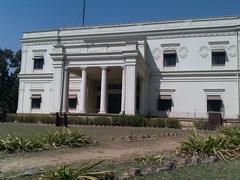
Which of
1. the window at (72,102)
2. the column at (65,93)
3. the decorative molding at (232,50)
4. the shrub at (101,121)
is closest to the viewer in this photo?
the shrub at (101,121)

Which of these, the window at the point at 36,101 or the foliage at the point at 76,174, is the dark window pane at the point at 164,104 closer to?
the window at the point at 36,101

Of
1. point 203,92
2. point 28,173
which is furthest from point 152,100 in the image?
point 28,173

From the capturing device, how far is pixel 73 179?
6.10 metres

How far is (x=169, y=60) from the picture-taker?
35750mm

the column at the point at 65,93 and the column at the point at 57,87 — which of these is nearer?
the column at the point at 65,93

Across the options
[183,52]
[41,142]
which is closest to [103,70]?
[183,52]

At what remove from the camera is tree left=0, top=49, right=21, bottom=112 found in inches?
1993

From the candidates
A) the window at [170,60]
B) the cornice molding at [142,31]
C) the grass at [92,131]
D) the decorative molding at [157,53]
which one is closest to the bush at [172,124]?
the grass at [92,131]

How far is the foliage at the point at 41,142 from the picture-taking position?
34.7 feet

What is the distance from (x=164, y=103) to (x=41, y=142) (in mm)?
25164

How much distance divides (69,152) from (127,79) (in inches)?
783

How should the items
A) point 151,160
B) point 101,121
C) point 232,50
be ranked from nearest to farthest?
point 151,160
point 101,121
point 232,50

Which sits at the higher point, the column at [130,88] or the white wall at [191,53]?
the white wall at [191,53]

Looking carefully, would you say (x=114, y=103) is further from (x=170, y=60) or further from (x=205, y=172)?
(x=205, y=172)
